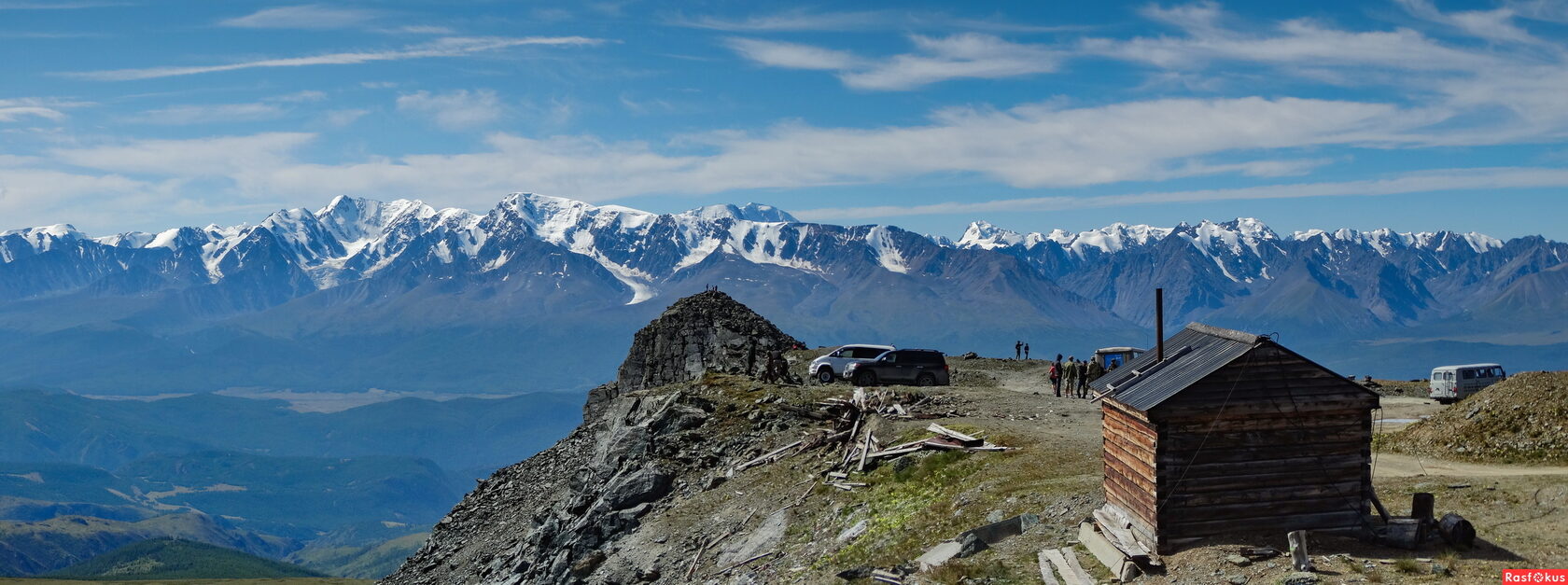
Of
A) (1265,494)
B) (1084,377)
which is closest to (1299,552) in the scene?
(1265,494)

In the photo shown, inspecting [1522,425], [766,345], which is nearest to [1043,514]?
[1522,425]

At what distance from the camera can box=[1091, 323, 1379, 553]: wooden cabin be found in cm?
2336

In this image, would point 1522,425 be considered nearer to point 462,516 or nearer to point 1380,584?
point 1380,584

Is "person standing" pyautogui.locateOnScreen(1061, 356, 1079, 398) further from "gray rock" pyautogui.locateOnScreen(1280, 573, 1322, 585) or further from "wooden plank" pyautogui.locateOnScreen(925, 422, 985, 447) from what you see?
"gray rock" pyautogui.locateOnScreen(1280, 573, 1322, 585)

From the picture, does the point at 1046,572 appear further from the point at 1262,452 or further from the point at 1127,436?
the point at 1262,452

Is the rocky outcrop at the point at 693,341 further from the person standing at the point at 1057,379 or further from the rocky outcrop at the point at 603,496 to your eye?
the person standing at the point at 1057,379

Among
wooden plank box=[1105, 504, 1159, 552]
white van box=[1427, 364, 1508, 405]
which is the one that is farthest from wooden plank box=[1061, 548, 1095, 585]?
white van box=[1427, 364, 1508, 405]

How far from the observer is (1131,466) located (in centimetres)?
2503

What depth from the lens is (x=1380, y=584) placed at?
20531 mm

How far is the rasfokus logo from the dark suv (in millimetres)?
36199

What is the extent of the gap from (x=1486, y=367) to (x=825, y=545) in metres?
44.9

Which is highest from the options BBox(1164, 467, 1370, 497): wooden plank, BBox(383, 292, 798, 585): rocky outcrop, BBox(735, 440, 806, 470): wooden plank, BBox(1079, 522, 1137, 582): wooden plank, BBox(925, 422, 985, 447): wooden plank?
BBox(1164, 467, 1370, 497): wooden plank

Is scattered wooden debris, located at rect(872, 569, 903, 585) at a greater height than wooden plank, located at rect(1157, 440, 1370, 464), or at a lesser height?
lesser

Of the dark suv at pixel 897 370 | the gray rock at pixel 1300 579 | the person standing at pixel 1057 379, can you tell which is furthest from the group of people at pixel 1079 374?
the gray rock at pixel 1300 579
